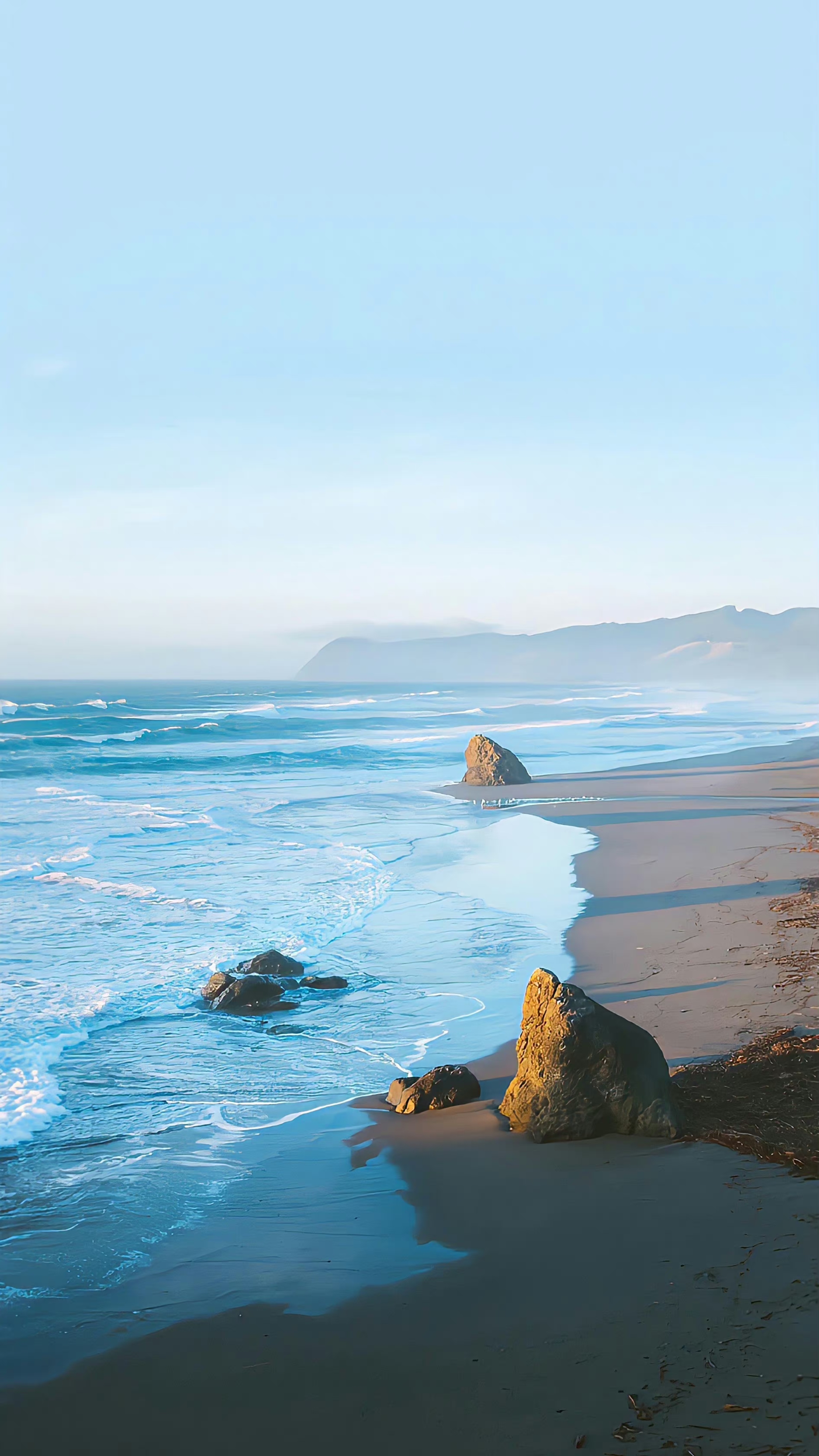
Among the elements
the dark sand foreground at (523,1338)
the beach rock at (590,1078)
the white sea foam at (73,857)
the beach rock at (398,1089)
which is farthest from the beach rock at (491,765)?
the beach rock at (590,1078)

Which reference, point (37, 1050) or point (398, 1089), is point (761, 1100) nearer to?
point (398, 1089)

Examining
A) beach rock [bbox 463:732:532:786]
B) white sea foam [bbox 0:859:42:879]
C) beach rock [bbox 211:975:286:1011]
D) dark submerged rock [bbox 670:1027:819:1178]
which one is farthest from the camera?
beach rock [bbox 463:732:532:786]

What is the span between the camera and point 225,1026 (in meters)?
7.96

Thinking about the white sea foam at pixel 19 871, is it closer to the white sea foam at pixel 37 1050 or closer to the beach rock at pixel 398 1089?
the white sea foam at pixel 37 1050

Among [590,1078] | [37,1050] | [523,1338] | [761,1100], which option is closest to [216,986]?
[37,1050]

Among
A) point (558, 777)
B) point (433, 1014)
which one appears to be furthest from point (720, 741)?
point (433, 1014)

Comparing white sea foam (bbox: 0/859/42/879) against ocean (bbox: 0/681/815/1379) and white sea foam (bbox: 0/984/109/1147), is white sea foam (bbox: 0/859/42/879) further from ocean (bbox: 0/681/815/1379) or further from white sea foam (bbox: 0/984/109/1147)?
white sea foam (bbox: 0/984/109/1147)

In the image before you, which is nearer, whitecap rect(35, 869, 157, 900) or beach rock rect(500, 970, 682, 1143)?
beach rock rect(500, 970, 682, 1143)

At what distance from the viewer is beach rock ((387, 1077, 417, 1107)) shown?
6098 millimetres

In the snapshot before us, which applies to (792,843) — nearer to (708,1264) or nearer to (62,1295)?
(708,1264)

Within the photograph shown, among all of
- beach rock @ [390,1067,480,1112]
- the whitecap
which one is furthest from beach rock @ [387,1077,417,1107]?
the whitecap

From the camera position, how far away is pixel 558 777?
2742cm

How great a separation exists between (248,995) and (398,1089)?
2.68 m

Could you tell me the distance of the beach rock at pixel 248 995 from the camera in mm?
8352
